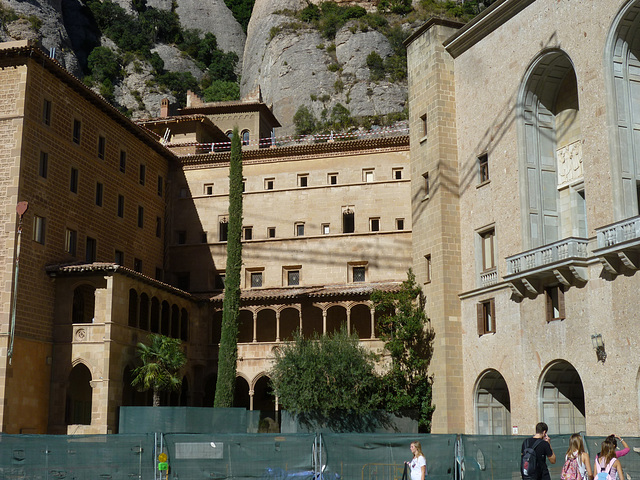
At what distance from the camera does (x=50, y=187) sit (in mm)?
34812

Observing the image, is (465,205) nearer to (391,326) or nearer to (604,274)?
(391,326)

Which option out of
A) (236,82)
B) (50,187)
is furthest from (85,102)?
(236,82)

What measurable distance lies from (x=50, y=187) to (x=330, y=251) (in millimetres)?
15656

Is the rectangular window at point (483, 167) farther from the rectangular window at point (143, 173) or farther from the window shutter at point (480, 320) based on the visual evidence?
the rectangular window at point (143, 173)

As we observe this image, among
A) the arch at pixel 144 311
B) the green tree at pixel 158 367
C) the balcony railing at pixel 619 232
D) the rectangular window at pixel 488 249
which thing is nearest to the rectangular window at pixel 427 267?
the rectangular window at pixel 488 249

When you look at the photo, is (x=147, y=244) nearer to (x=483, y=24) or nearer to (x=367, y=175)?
(x=367, y=175)

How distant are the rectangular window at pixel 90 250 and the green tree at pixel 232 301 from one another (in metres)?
6.58

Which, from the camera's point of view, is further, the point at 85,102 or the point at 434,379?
the point at 85,102

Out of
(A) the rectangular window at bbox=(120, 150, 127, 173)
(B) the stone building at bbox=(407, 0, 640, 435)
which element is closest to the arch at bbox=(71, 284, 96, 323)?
(A) the rectangular window at bbox=(120, 150, 127, 173)

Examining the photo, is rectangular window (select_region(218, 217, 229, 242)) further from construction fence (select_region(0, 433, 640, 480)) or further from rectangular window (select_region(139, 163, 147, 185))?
construction fence (select_region(0, 433, 640, 480))

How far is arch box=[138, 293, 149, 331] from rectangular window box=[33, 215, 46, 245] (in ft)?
19.6

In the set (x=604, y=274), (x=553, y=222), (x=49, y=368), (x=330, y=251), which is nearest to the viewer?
(x=604, y=274)

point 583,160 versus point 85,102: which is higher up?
point 85,102

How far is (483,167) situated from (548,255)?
6.75 meters
